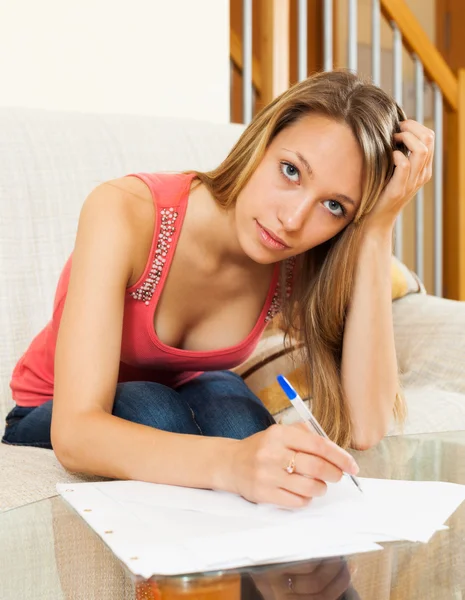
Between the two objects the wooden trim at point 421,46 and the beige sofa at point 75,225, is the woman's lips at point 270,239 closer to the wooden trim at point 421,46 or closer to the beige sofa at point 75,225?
the beige sofa at point 75,225

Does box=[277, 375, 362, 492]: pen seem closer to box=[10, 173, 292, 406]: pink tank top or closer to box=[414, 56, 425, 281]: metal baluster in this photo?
box=[10, 173, 292, 406]: pink tank top

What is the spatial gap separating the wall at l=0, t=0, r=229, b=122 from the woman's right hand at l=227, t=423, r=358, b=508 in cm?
143

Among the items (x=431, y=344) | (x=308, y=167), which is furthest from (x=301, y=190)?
(x=431, y=344)

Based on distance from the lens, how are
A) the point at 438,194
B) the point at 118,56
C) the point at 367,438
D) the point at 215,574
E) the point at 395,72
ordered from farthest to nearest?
the point at 438,194
the point at 395,72
the point at 118,56
the point at 367,438
the point at 215,574

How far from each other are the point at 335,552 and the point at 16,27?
1.65m

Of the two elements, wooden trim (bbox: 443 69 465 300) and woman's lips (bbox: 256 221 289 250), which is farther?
wooden trim (bbox: 443 69 465 300)

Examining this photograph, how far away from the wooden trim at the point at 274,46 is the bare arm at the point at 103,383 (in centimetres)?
139

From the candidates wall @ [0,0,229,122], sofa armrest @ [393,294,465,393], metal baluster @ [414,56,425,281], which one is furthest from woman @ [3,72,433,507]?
metal baluster @ [414,56,425,281]

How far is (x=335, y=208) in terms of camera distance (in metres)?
1.15

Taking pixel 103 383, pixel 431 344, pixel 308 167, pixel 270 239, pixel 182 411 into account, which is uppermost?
pixel 308 167

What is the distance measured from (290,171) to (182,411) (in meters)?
0.38

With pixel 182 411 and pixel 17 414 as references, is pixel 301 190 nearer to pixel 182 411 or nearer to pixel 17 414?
pixel 182 411

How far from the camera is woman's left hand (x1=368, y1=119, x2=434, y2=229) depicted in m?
1.19

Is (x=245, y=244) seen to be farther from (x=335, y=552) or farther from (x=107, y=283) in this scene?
(x=335, y=552)
